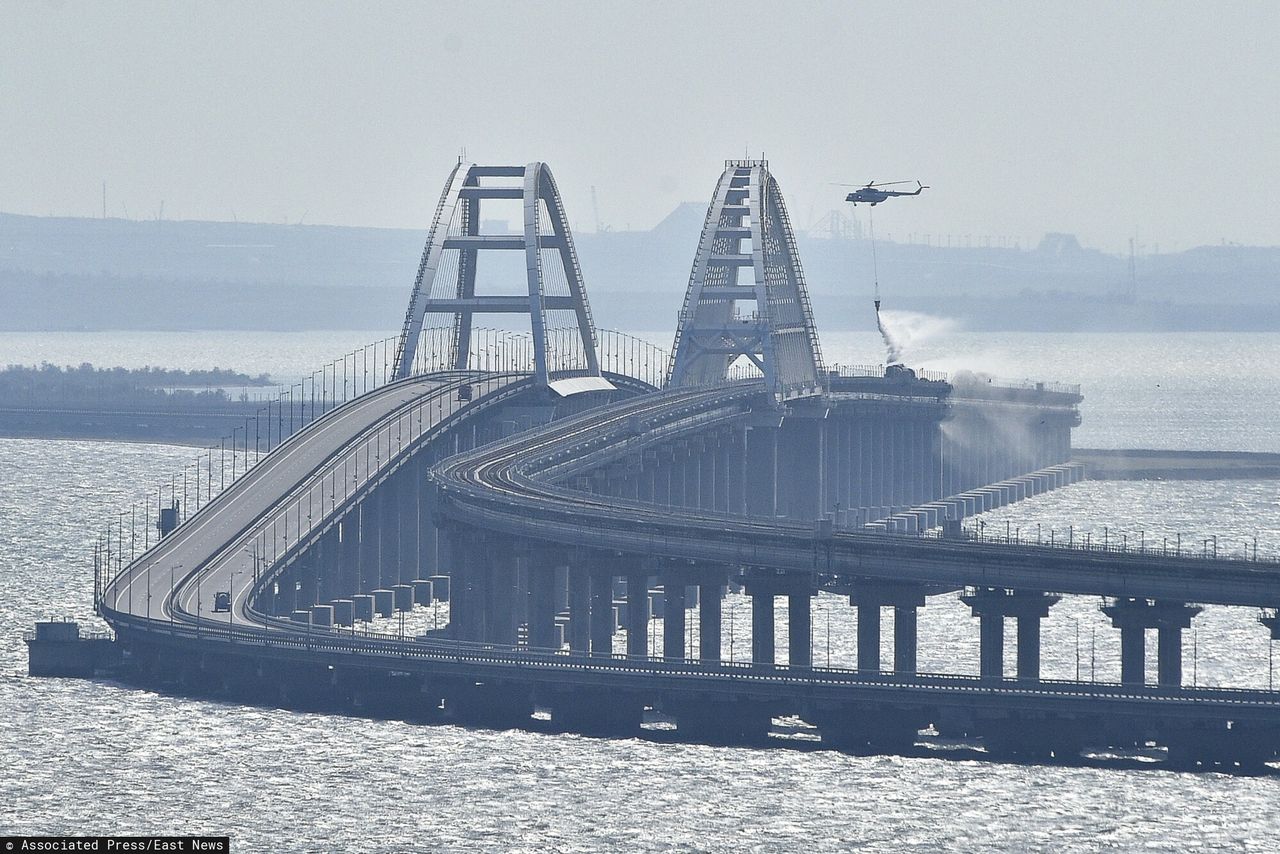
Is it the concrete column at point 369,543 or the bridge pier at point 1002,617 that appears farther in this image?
the concrete column at point 369,543

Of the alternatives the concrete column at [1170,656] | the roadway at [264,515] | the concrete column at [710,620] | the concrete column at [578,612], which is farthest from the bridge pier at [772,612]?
the roadway at [264,515]

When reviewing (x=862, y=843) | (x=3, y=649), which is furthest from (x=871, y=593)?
(x=3, y=649)

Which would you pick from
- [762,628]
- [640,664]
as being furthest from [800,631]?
[640,664]

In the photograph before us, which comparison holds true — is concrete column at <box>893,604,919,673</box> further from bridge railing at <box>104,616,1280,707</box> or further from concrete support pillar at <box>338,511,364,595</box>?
concrete support pillar at <box>338,511,364,595</box>

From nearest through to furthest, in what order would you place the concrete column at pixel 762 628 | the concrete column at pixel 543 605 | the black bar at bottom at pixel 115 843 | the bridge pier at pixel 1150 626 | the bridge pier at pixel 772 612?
the black bar at bottom at pixel 115 843 < the bridge pier at pixel 1150 626 < the bridge pier at pixel 772 612 < the concrete column at pixel 762 628 < the concrete column at pixel 543 605

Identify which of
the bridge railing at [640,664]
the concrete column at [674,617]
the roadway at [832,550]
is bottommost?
the bridge railing at [640,664]

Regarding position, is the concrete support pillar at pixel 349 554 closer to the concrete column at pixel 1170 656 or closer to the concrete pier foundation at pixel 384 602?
the concrete pier foundation at pixel 384 602
